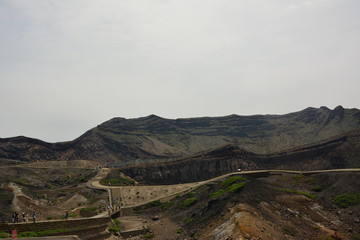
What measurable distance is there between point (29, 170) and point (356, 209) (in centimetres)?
8073

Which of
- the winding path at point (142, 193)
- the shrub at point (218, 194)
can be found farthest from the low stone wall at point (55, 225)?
the winding path at point (142, 193)

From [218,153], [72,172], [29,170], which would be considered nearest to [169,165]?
[218,153]

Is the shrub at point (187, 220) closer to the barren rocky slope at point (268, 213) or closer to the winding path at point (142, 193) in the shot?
the barren rocky slope at point (268, 213)

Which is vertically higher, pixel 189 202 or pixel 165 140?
pixel 165 140

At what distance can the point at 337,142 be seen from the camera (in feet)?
355

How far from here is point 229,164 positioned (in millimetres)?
110312

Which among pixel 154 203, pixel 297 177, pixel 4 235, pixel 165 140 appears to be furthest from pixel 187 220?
pixel 165 140

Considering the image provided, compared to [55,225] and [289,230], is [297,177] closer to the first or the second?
[289,230]

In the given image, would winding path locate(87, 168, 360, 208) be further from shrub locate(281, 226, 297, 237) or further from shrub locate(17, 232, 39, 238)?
shrub locate(281, 226, 297, 237)

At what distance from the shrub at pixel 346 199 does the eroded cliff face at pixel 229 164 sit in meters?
61.4

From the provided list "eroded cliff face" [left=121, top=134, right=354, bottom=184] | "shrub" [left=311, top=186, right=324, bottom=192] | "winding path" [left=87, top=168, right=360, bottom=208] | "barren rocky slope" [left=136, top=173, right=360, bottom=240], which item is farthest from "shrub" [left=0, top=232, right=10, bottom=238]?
"eroded cliff face" [left=121, top=134, right=354, bottom=184]

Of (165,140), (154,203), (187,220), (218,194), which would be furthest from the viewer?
(165,140)

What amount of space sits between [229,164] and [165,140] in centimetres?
8071

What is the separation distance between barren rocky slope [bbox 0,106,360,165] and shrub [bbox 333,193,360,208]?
9767 cm
